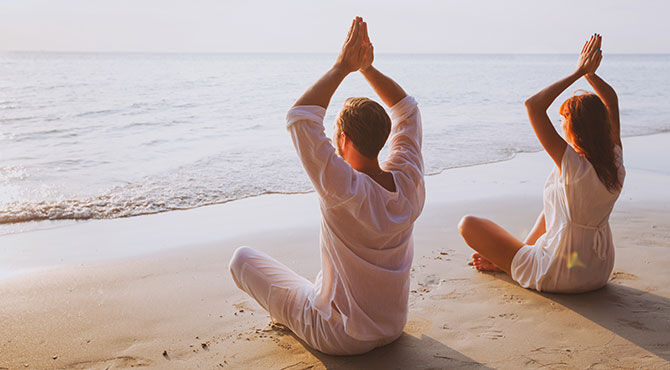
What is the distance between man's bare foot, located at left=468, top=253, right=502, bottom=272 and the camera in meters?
4.16

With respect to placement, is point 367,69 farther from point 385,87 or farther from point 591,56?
point 591,56

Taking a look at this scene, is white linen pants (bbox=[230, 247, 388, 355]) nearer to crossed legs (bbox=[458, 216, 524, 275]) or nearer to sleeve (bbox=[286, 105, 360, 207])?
sleeve (bbox=[286, 105, 360, 207])

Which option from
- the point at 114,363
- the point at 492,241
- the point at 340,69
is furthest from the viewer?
the point at 492,241

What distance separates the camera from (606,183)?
3.40 metres

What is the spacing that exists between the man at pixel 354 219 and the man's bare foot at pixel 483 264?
1.45 metres

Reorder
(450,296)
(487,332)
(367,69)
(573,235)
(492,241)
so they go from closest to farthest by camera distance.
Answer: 1. (367,69)
2. (487,332)
3. (573,235)
4. (450,296)
5. (492,241)

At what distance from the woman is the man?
3.90ft

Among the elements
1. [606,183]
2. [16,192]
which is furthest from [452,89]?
[606,183]

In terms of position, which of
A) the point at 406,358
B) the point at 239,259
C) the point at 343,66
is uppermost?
the point at 343,66

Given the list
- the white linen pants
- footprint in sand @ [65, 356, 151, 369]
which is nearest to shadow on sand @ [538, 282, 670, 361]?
the white linen pants

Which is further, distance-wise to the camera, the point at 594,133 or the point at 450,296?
the point at 450,296

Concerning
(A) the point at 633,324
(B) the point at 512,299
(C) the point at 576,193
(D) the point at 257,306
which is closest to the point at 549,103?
(C) the point at 576,193

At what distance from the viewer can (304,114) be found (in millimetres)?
2271

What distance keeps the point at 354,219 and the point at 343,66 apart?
71 centimetres
